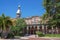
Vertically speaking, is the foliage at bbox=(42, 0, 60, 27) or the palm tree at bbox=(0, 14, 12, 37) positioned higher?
the foliage at bbox=(42, 0, 60, 27)

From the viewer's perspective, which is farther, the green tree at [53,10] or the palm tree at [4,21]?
the green tree at [53,10]

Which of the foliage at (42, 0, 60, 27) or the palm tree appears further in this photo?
the foliage at (42, 0, 60, 27)

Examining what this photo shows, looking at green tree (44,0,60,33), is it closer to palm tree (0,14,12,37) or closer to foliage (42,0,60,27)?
foliage (42,0,60,27)

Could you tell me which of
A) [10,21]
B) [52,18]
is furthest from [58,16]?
[10,21]

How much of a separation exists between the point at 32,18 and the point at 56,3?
2457 cm

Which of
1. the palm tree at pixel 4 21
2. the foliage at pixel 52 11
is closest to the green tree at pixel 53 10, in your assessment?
the foliage at pixel 52 11

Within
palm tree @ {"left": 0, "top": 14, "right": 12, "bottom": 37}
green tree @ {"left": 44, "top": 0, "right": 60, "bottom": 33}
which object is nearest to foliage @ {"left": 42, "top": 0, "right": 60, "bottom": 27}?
green tree @ {"left": 44, "top": 0, "right": 60, "bottom": 33}

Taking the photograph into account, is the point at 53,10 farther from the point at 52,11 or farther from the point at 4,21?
the point at 4,21

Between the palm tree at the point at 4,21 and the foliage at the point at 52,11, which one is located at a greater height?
the foliage at the point at 52,11

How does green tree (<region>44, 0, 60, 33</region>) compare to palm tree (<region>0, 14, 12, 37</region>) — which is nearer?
palm tree (<region>0, 14, 12, 37</region>)

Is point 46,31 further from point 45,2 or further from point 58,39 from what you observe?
point 58,39

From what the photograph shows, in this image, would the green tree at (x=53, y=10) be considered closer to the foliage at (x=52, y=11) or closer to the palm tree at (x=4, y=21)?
the foliage at (x=52, y=11)

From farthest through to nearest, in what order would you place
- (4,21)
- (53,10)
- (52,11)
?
(52,11)
(53,10)
(4,21)

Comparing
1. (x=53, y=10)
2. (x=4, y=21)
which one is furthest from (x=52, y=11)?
(x=4, y=21)
